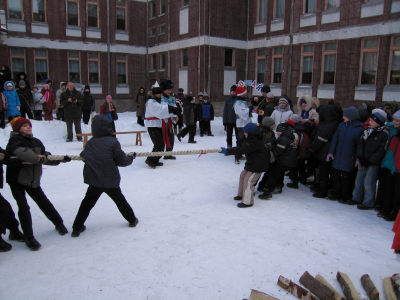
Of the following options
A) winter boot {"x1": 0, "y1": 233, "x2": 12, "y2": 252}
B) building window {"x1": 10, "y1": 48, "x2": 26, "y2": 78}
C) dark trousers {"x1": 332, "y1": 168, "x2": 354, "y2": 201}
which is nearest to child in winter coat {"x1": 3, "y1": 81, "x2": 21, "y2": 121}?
winter boot {"x1": 0, "y1": 233, "x2": 12, "y2": 252}

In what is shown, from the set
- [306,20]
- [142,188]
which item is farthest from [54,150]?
[306,20]

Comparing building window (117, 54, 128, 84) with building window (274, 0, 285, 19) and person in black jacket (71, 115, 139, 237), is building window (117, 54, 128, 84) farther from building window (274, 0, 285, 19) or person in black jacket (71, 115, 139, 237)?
person in black jacket (71, 115, 139, 237)

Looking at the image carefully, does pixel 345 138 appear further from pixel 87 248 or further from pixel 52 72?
pixel 52 72

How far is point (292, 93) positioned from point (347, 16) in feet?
13.7

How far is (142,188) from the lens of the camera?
20.7ft

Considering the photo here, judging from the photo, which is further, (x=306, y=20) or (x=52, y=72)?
(x=52, y=72)

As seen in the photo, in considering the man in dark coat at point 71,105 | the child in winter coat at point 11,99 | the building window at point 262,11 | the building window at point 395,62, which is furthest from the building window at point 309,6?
Result: the child in winter coat at point 11,99

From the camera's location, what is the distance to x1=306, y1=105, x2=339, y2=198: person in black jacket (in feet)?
19.2

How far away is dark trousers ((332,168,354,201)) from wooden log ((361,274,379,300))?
259cm

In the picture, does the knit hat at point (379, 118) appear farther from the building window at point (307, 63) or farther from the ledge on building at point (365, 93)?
the building window at point (307, 63)

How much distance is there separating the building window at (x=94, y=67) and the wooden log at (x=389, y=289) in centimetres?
2065

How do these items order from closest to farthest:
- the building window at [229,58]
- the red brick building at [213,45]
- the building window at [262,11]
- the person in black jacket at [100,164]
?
the person in black jacket at [100,164]
the red brick building at [213,45]
the building window at [262,11]
the building window at [229,58]

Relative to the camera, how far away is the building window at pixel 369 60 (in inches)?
533

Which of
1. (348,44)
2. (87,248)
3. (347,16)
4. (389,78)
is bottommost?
(87,248)
